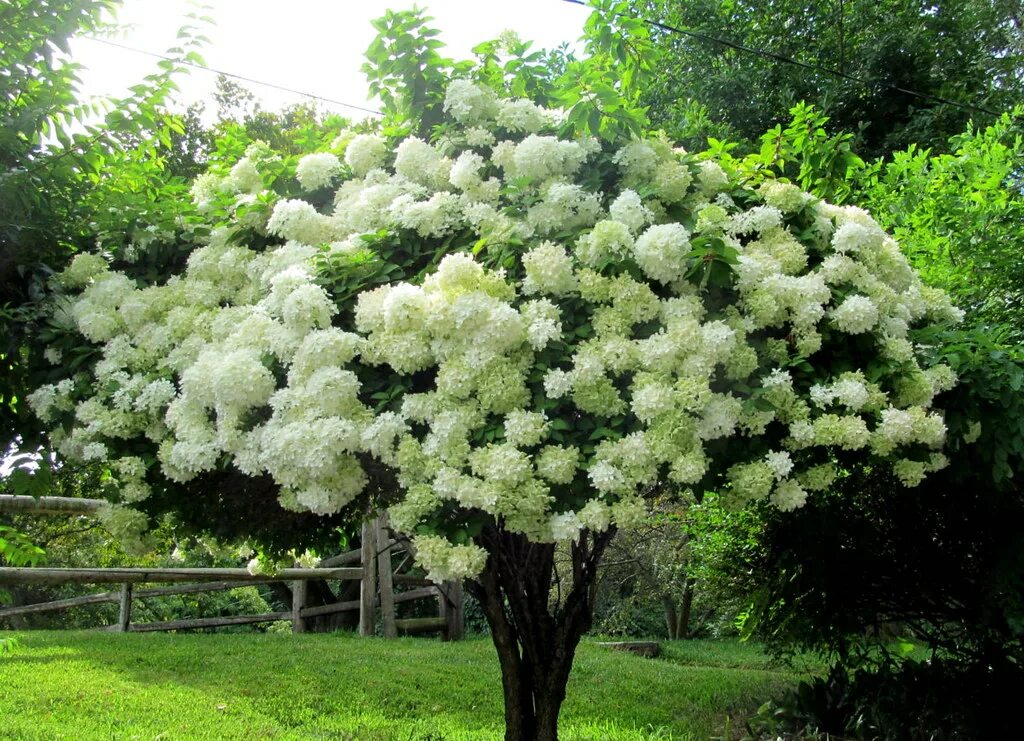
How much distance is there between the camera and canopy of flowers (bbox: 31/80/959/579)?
3236 millimetres

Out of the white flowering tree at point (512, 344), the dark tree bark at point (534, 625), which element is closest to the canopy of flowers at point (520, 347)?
the white flowering tree at point (512, 344)

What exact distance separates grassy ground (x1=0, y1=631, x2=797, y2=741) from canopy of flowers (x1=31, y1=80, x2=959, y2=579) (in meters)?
2.45

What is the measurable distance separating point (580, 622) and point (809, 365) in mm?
1914

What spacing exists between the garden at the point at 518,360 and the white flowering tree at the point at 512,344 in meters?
0.01

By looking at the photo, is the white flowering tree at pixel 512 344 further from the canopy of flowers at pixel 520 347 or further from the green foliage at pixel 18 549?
the green foliage at pixel 18 549

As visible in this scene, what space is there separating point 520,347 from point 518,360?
0.06 meters

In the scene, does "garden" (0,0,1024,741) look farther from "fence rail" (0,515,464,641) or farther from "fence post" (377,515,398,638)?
"fence post" (377,515,398,638)

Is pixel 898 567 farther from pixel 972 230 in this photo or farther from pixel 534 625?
pixel 534 625

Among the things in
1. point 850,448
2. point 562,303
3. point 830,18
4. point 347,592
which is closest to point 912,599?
point 850,448

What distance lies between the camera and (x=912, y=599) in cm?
638

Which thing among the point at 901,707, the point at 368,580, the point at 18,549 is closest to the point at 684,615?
the point at 368,580

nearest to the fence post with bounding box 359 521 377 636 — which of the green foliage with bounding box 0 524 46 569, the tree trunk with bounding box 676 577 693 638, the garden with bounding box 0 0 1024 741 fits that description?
the garden with bounding box 0 0 1024 741

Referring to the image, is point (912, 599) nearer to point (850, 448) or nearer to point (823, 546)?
point (823, 546)

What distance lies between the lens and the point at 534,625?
471 cm
